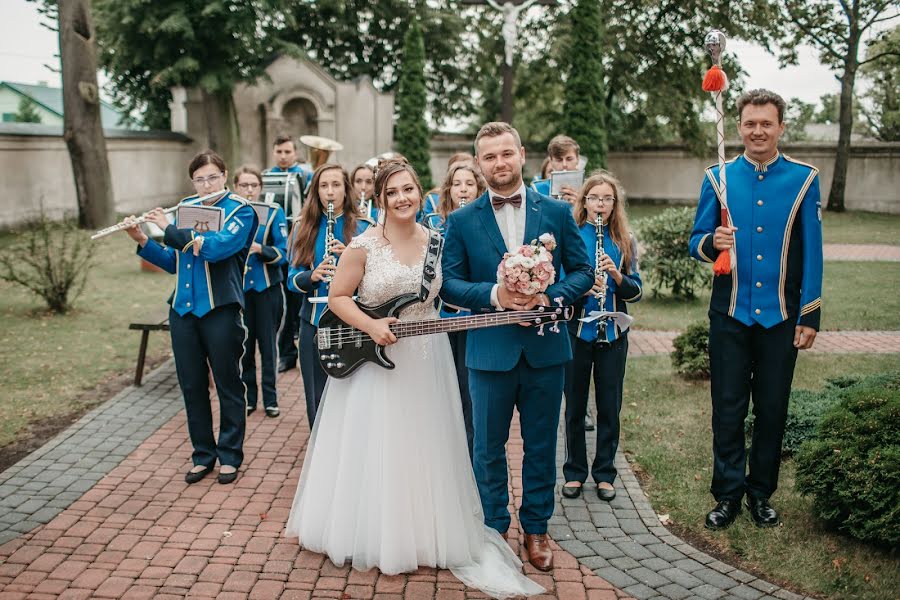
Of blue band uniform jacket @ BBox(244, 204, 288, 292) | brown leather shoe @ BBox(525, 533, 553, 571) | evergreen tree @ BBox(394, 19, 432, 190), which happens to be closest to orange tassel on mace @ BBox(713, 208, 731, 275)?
brown leather shoe @ BBox(525, 533, 553, 571)

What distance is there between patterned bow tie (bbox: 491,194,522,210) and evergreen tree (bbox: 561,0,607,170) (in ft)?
71.8

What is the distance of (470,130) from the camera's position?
122 feet

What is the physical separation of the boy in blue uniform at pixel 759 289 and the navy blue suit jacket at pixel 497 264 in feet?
3.08

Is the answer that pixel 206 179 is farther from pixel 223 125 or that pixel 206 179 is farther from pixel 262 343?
pixel 223 125

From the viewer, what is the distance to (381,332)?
14.4 ft

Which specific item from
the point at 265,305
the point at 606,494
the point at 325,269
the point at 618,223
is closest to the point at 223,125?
the point at 265,305

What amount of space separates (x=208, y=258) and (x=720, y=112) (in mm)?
3536

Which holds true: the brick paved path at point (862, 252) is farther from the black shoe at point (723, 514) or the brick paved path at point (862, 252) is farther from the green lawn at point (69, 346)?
the green lawn at point (69, 346)

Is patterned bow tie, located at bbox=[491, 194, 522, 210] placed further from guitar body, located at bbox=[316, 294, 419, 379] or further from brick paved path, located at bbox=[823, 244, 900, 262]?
brick paved path, located at bbox=[823, 244, 900, 262]

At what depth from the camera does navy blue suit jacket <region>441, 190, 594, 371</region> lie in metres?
4.36

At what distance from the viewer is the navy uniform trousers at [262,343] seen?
A: 765 cm

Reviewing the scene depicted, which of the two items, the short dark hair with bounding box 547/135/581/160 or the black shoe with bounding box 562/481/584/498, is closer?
the black shoe with bounding box 562/481/584/498

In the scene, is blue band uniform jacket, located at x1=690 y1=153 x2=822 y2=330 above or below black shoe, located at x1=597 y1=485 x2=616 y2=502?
above

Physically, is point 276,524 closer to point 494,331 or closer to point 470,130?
point 494,331
